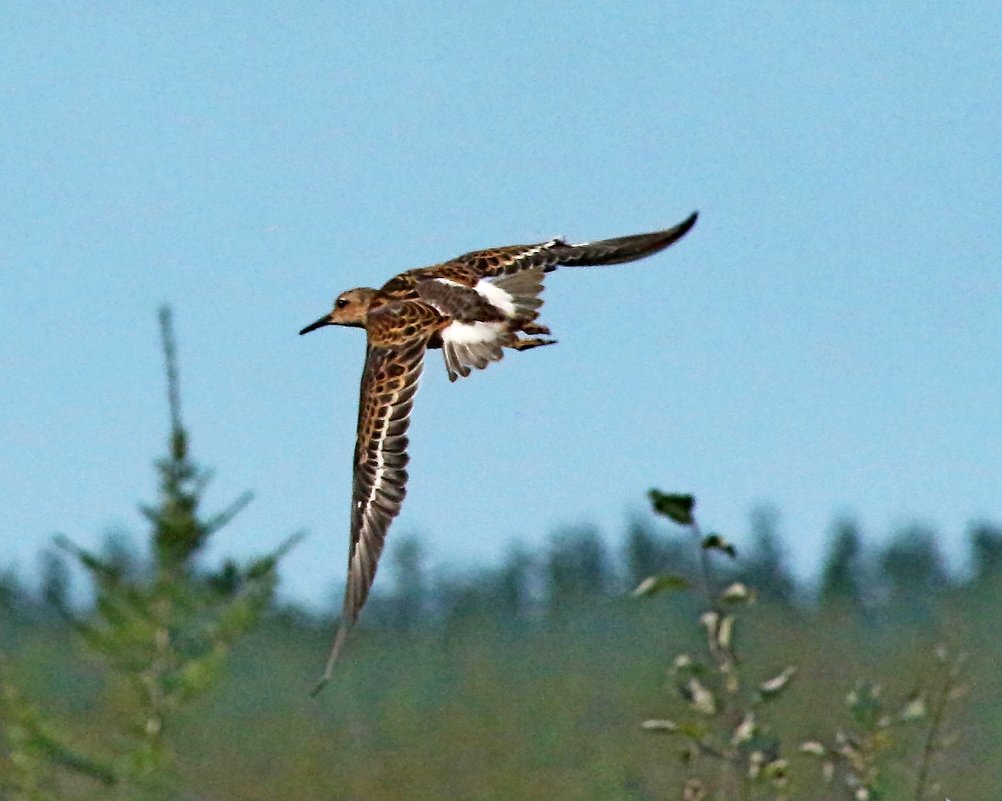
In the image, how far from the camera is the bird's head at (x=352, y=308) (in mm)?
11859

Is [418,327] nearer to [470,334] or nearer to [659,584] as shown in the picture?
[470,334]

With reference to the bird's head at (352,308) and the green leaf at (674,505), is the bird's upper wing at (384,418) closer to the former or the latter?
the bird's head at (352,308)

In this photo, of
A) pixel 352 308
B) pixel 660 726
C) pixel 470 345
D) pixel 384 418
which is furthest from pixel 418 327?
pixel 660 726

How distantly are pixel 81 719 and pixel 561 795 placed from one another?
10.4 m

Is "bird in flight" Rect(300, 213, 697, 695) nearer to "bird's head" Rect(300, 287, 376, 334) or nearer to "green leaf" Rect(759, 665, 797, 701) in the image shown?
"bird's head" Rect(300, 287, 376, 334)

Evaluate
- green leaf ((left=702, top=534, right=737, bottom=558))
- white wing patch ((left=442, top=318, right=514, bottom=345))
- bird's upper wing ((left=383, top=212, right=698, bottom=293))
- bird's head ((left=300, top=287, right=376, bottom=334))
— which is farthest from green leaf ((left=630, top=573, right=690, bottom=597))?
bird's head ((left=300, top=287, right=376, bottom=334))

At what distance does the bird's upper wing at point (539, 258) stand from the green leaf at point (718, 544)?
5.61 m

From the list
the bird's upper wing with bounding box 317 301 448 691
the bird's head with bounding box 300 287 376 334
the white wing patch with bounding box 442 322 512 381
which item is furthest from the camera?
the bird's head with bounding box 300 287 376 334

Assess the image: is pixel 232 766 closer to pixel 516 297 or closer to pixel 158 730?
pixel 516 297

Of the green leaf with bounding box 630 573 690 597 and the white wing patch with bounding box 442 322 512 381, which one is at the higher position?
the white wing patch with bounding box 442 322 512 381

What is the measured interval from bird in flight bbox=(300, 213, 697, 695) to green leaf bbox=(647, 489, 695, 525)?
3008 mm

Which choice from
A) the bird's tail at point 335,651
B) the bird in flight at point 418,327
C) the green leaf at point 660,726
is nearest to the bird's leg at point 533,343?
the bird in flight at point 418,327

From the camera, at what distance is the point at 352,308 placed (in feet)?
39.1

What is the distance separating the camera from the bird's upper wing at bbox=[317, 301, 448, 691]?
31.6 feet
